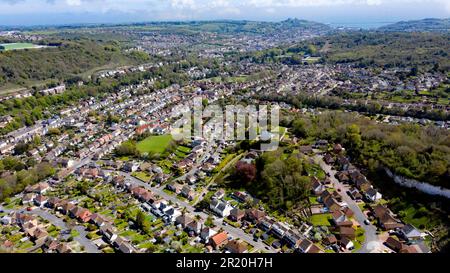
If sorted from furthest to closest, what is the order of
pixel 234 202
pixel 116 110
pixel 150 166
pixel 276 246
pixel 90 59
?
pixel 90 59 → pixel 116 110 → pixel 150 166 → pixel 234 202 → pixel 276 246

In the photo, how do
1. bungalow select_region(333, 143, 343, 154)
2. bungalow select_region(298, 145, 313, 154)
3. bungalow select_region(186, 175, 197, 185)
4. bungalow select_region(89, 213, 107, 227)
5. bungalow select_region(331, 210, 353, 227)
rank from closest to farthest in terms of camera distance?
bungalow select_region(331, 210, 353, 227)
bungalow select_region(89, 213, 107, 227)
bungalow select_region(186, 175, 197, 185)
bungalow select_region(333, 143, 343, 154)
bungalow select_region(298, 145, 313, 154)

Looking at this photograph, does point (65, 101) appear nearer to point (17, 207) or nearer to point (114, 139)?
point (114, 139)

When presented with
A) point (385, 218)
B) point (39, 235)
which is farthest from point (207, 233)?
point (385, 218)

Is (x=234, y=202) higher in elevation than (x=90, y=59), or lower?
lower

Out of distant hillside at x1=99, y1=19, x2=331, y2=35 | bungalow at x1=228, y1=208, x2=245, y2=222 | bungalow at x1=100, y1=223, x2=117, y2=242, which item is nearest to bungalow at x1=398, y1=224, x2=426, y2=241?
bungalow at x1=228, y1=208, x2=245, y2=222

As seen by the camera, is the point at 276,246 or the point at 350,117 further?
the point at 350,117

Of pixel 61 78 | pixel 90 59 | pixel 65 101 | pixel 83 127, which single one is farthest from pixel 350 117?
pixel 90 59

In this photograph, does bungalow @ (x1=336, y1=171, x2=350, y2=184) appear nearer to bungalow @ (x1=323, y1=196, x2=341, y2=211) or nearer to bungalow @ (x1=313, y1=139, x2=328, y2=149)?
Result: bungalow @ (x1=323, y1=196, x2=341, y2=211)
